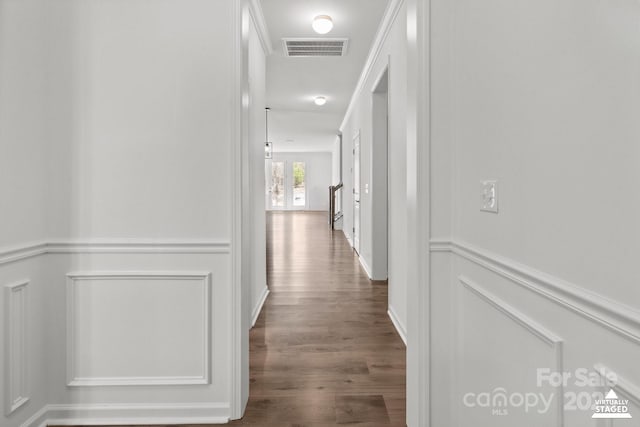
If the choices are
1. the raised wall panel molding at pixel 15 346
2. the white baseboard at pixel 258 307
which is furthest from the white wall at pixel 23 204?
the white baseboard at pixel 258 307

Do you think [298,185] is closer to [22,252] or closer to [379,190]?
[379,190]

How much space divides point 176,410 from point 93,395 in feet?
1.33

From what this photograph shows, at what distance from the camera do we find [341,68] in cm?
459

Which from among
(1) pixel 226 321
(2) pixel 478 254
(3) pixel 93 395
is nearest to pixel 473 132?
(2) pixel 478 254

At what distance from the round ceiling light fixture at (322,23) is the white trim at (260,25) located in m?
0.44

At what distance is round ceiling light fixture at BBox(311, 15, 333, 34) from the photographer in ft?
10.3

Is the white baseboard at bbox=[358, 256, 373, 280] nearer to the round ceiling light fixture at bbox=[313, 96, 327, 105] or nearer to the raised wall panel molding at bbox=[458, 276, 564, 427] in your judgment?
the round ceiling light fixture at bbox=[313, 96, 327, 105]

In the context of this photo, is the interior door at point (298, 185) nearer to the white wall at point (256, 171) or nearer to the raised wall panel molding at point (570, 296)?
the white wall at point (256, 171)

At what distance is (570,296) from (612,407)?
0.24 metres

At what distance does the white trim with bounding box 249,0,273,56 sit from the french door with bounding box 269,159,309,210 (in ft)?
37.3

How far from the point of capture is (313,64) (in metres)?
4.45

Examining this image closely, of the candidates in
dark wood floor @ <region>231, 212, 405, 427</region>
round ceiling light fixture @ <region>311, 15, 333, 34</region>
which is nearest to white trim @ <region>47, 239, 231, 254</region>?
dark wood floor @ <region>231, 212, 405, 427</region>

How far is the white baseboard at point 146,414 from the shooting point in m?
1.85

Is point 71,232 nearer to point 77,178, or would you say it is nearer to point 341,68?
point 77,178
